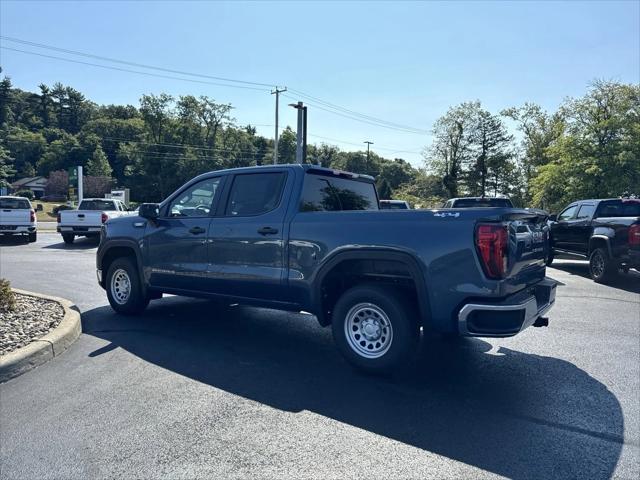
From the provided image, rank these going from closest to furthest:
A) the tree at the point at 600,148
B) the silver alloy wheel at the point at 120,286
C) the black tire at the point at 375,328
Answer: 1. the black tire at the point at 375,328
2. the silver alloy wheel at the point at 120,286
3. the tree at the point at 600,148

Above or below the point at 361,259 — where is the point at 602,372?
below

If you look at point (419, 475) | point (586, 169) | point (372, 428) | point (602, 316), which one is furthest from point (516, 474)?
point (586, 169)

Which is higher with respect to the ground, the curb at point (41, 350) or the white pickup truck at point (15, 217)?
the white pickup truck at point (15, 217)

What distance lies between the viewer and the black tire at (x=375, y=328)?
432cm

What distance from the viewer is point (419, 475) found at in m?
2.89

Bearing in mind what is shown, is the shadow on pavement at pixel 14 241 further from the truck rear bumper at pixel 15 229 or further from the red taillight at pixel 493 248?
the red taillight at pixel 493 248

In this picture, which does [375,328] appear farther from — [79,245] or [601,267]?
[79,245]

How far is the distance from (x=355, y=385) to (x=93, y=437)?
7.10 feet

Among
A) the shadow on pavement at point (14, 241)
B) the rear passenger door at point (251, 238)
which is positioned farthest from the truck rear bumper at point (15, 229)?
the rear passenger door at point (251, 238)

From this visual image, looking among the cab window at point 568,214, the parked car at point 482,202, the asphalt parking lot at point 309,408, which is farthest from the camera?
the cab window at point 568,214

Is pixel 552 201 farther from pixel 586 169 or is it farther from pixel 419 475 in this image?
pixel 419 475

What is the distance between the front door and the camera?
5828 millimetres

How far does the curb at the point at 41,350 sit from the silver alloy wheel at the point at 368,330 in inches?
121

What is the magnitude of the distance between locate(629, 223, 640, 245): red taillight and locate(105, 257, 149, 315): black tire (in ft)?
30.9
